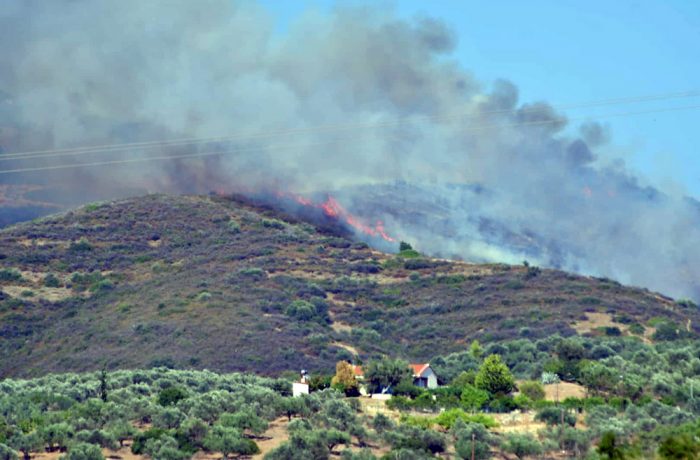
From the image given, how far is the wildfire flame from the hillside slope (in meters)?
3.35

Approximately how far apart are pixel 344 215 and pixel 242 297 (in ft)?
126

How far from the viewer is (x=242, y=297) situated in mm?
138375

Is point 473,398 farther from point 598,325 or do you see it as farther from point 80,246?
point 80,246

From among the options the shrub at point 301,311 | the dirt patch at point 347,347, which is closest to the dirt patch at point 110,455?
the dirt patch at point 347,347

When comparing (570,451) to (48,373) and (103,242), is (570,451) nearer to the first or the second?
(48,373)

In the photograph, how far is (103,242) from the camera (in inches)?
6393

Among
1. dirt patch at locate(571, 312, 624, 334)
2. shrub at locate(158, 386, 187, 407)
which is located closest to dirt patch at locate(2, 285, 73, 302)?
dirt patch at locate(571, 312, 624, 334)

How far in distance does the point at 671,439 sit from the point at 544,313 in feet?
253

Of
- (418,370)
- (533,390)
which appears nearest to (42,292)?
(418,370)

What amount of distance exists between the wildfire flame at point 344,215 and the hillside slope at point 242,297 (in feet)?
11.0

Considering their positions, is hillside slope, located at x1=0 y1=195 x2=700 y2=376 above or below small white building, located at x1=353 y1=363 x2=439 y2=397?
above

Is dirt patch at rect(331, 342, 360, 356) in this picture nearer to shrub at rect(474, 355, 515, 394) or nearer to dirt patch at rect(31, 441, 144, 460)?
shrub at rect(474, 355, 515, 394)

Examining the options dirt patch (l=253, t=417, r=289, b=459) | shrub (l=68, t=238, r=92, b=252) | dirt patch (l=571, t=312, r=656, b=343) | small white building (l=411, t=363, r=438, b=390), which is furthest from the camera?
shrub (l=68, t=238, r=92, b=252)

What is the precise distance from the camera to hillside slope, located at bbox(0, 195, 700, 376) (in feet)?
405
